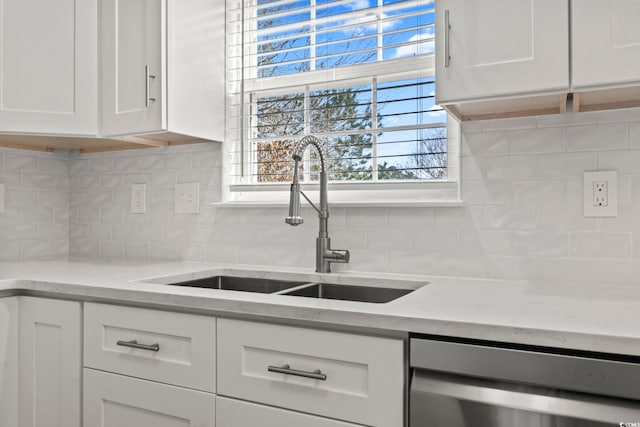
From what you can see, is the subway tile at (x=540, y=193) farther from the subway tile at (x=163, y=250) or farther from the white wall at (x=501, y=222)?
the subway tile at (x=163, y=250)

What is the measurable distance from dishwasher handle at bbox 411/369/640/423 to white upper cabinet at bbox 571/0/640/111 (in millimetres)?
739

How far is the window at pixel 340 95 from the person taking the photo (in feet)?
5.96

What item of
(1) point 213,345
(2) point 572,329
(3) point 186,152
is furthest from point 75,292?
(2) point 572,329

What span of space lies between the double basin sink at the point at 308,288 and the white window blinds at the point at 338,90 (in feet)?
1.45

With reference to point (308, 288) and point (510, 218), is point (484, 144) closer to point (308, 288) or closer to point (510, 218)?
point (510, 218)

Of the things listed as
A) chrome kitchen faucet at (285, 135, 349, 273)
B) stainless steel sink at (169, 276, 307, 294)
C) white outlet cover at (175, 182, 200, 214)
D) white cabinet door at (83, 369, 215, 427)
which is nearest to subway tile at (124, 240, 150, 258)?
white outlet cover at (175, 182, 200, 214)

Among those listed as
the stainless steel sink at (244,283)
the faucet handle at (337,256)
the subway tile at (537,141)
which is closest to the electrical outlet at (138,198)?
the stainless steel sink at (244,283)

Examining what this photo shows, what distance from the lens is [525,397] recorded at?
96 centimetres

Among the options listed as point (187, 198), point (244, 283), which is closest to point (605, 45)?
point (244, 283)

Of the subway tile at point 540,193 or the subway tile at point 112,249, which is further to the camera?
the subway tile at point 112,249

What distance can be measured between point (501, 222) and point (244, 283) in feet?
3.11

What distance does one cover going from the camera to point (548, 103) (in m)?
1.44

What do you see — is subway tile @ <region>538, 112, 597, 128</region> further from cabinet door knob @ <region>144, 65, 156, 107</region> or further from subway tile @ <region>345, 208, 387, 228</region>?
cabinet door knob @ <region>144, 65, 156, 107</region>

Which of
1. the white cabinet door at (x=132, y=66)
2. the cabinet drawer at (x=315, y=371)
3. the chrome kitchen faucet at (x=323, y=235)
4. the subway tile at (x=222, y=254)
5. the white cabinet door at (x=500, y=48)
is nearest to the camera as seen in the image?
the cabinet drawer at (x=315, y=371)
